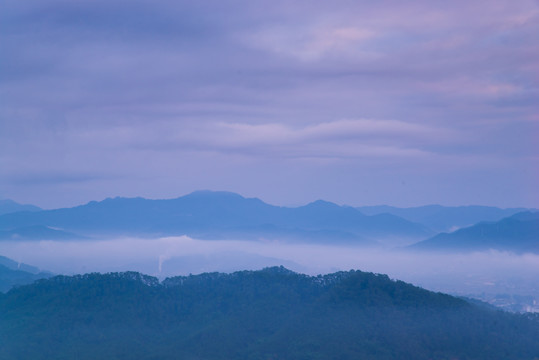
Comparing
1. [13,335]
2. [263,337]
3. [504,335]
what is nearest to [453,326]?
[504,335]

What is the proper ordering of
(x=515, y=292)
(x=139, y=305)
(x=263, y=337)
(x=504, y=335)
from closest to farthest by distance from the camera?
1. (x=504, y=335)
2. (x=263, y=337)
3. (x=139, y=305)
4. (x=515, y=292)

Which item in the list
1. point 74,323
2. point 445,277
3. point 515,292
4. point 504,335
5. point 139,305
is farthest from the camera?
point 445,277

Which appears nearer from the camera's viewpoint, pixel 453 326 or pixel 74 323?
pixel 453 326

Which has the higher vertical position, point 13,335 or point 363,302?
point 363,302

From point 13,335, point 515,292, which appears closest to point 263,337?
point 13,335

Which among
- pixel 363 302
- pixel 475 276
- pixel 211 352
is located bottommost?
pixel 211 352

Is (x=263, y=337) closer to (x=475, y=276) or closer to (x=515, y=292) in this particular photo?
(x=515, y=292)
